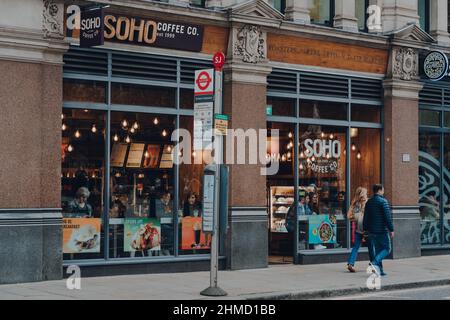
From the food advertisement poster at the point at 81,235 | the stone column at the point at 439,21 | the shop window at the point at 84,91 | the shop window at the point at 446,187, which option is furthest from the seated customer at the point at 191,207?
the stone column at the point at 439,21

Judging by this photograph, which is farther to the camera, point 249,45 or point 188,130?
point 249,45

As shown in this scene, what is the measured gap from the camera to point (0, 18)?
15727 millimetres

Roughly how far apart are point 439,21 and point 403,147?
3.94m

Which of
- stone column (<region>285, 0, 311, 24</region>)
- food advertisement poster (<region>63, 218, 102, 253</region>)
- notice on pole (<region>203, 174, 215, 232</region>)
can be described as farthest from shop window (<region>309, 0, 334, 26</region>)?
notice on pole (<region>203, 174, 215, 232</region>)

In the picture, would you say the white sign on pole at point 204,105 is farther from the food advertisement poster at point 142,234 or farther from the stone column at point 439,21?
the stone column at point 439,21

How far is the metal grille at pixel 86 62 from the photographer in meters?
16.8

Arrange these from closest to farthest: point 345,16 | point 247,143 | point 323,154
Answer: point 247,143, point 323,154, point 345,16

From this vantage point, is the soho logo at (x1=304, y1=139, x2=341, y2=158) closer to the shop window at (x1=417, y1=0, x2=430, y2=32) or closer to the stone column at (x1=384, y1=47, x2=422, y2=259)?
the stone column at (x1=384, y1=47, x2=422, y2=259)

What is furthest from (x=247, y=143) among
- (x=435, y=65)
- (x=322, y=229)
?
(x=435, y=65)

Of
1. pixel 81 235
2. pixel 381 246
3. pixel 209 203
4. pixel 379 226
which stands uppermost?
pixel 209 203

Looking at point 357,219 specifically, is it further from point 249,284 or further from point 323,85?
point 323,85

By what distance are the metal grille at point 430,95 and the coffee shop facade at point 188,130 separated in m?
0.09

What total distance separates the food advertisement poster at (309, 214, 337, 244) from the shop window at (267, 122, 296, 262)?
0.32 meters

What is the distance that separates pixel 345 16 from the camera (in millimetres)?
21297
